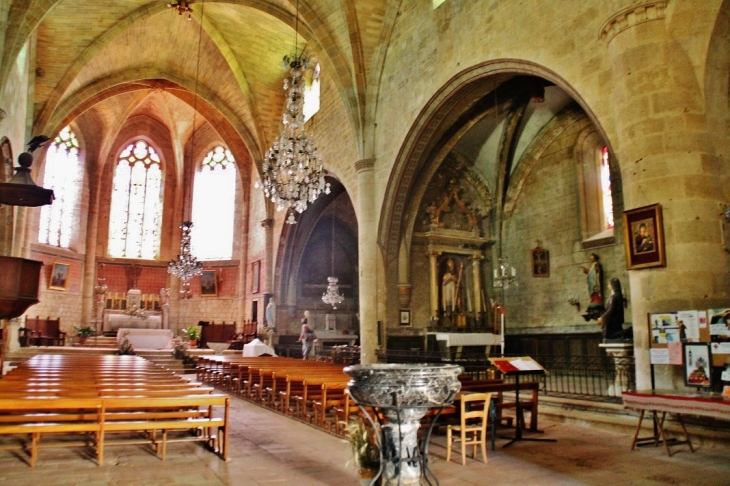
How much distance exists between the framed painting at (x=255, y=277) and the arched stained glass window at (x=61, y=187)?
26.4ft

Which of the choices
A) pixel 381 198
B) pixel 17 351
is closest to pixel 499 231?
pixel 381 198

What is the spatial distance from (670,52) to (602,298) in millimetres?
6596

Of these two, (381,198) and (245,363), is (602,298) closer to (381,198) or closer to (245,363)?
(381,198)

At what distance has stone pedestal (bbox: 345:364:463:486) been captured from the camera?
3467 mm

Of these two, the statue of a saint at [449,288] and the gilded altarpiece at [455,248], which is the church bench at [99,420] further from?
the statue of a saint at [449,288]

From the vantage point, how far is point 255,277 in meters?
23.0

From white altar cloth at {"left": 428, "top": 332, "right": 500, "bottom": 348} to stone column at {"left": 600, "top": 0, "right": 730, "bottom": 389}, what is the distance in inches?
248

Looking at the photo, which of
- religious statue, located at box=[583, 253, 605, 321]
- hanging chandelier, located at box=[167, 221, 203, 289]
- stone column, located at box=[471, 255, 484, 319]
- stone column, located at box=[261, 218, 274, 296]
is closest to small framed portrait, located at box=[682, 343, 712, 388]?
religious statue, located at box=[583, 253, 605, 321]

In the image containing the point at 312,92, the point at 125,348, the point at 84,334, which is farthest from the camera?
the point at 84,334

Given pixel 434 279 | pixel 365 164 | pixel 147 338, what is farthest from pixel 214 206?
pixel 434 279

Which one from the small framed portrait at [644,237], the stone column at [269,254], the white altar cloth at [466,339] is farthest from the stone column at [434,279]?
the stone column at [269,254]

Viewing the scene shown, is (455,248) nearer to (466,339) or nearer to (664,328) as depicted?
(466,339)

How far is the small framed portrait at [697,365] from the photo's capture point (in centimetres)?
571

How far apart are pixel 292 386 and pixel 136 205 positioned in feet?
64.5
